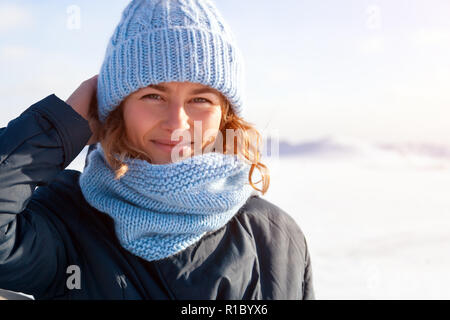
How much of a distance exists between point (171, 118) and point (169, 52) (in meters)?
0.21

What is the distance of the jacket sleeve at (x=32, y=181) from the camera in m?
1.41

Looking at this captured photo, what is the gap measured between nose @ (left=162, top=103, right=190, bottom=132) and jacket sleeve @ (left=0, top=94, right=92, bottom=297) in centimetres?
25

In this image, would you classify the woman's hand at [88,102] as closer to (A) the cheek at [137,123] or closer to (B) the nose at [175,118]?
(A) the cheek at [137,123]

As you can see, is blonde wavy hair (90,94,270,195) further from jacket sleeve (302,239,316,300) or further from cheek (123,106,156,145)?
Result: jacket sleeve (302,239,316,300)

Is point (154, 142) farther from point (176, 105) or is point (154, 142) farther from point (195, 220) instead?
point (195, 220)

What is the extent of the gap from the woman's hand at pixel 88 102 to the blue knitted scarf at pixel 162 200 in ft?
Answer: 0.45

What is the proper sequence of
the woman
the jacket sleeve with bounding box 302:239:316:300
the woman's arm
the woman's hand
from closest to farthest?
the woman's arm < the woman < the woman's hand < the jacket sleeve with bounding box 302:239:316:300

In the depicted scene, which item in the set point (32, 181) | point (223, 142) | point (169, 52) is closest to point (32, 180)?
point (32, 181)

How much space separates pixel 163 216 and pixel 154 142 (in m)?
0.25

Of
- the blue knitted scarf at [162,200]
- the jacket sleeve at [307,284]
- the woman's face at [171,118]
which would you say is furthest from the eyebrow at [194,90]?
the jacket sleeve at [307,284]

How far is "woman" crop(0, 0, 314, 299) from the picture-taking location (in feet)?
5.20

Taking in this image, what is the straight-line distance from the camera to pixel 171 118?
5.44ft

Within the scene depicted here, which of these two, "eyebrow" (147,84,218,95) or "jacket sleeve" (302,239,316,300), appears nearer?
"eyebrow" (147,84,218,95)

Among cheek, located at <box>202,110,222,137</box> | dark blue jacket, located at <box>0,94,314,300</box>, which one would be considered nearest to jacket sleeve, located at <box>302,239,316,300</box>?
dark blue jacket, located at <box>0,94,314,300</box>
